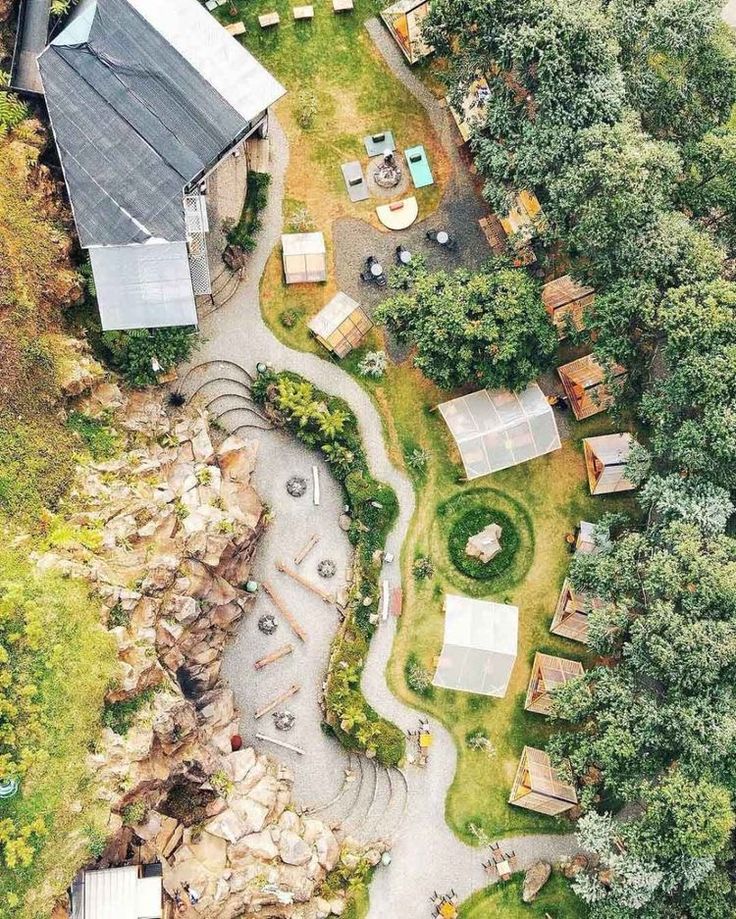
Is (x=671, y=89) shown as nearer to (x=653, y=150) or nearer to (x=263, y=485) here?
(x=653, y=150)

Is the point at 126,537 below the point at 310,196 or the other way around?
below

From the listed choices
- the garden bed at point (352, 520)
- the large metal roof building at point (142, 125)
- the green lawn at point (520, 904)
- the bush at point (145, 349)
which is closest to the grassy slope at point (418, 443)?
the garden bed at point (352, 520)

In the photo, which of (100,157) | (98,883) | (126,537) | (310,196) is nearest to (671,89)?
(310,196)

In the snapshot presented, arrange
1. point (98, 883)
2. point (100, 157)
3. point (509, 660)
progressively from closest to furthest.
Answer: point (98, 883), point (100, 157), point (509, 660)

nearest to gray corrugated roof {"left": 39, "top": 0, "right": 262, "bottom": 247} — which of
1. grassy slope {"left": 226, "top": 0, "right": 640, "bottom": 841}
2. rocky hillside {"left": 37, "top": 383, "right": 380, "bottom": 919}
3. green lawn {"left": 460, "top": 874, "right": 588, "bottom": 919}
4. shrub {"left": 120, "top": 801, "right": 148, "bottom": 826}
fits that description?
grassy slope {"left": 226, "top": 0, "right": 640, "bottom": 841}

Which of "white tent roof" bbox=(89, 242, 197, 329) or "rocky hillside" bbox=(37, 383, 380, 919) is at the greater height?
"white tent roof" bbox=(89, 242, 197, 329)

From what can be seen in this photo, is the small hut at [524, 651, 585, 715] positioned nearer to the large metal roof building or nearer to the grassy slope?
the grassy slope
